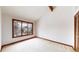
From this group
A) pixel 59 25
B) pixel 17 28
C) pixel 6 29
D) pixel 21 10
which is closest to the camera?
pixel 6 29

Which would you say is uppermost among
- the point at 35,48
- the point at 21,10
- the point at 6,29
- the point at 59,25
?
the point at 21,10

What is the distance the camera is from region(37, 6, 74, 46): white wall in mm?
4566

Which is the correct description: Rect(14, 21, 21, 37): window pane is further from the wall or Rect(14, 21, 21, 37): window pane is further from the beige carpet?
the beige carpet

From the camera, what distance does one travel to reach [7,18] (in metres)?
4.64

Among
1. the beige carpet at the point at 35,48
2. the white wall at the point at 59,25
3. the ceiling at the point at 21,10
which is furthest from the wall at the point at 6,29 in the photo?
the white wall at the point at 59,25

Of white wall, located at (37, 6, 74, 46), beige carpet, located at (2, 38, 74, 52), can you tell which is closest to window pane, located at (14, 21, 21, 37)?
beige carpet, located at (2, 38, 74, 52)

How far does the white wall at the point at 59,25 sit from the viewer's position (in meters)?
4.57

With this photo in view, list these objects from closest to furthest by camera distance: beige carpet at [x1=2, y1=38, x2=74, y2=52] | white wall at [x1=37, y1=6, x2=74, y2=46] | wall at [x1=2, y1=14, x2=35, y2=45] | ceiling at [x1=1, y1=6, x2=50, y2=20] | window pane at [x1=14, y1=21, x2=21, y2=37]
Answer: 1. beige carpet at [x1=2, y1=38, x2=74, y2=52]
2. ceiling at [x1=1, y1=6, x2=50, y2=20]
3. wall at [x1=2, y1=14, x2=35, y2=45]
4. white wall at [x1=37, y1=6, x2=74, y2=46]
5. window pane at [x1=14, y1=21, x2=21, y2=37]

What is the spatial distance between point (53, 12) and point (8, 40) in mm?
4055

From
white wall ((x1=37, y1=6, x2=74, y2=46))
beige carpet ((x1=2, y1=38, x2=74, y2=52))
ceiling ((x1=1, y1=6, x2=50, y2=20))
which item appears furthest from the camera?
white wall ((x1=37, y1=6, x2=74, y2=46))

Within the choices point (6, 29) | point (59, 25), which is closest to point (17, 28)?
point (6, 29)

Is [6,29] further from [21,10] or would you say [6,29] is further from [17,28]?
[21,10]

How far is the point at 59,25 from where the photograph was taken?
18.5ft
